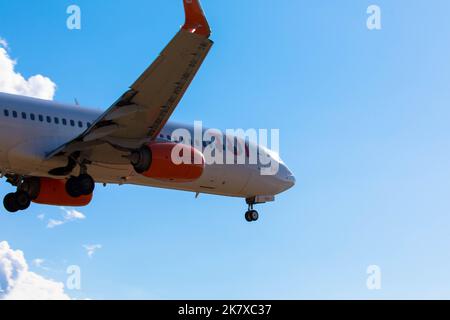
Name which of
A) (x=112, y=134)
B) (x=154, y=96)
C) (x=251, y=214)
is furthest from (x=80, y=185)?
(x=251, y=214)

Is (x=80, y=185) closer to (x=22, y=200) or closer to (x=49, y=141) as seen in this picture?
(x=49, y=141)

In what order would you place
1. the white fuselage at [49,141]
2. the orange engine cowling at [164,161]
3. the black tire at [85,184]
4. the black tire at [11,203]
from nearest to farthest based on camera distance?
the white fuselage at [49,141] < the orange engine cowling at [164,161] < the black tire at [85,184] < the black tire at [11,203]

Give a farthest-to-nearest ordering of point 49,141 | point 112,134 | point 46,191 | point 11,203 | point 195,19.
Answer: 1. point 46,191
2. point 11,203
3. point 49,141
4. point 112,134
5. point 195,19

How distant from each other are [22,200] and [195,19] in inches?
408

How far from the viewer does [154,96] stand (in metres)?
19.0

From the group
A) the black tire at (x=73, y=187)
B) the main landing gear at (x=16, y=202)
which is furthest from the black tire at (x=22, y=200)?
the black tire at (x=73, y=187)

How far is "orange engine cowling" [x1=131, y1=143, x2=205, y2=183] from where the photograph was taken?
2009cm

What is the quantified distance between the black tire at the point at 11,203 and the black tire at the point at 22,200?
0.09 meters

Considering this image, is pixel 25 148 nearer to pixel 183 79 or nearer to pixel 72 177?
pixel 72 177

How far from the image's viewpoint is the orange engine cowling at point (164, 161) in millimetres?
20094

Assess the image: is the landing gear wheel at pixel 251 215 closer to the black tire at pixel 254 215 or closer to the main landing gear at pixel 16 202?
the black tire at pixel 254 215

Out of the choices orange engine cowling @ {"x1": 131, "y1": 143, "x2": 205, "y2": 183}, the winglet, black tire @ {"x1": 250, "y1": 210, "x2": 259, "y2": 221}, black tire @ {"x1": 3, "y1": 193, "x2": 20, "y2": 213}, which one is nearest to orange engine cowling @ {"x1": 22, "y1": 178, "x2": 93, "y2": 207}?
black tire @ {"x1": 3, "y1": 193, "x2": 20, "y2": 213}

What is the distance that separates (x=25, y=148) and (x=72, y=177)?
1.74 meters
